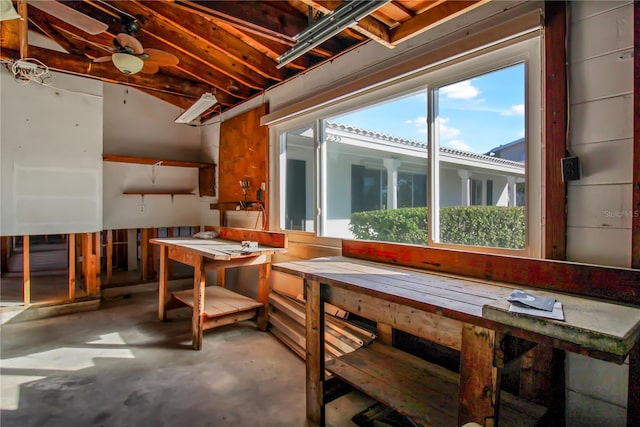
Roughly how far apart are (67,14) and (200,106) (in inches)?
70.6

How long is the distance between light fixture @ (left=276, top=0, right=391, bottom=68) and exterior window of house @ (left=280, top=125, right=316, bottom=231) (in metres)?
1.48

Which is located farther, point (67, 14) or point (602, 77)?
point (67, 14)

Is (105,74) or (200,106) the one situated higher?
(105,74)

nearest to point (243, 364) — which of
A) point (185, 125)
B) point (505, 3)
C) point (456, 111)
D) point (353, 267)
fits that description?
point (353, 267)

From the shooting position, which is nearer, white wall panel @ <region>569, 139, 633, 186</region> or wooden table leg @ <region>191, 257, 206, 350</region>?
white wall panel @ <region>569, 139, 633, 186</region>

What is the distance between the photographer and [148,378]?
106 inches

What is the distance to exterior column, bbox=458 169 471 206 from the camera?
2686 mm

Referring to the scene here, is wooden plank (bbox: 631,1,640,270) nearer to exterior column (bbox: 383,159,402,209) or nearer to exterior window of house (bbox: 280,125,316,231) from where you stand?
exterior window of house (bbox: 280,125,316,231)

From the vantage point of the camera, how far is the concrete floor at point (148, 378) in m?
2.21

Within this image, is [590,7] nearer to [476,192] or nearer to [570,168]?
[570,168]

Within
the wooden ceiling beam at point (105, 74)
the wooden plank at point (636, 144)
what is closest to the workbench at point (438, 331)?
the wooden plank at point (636, 144)

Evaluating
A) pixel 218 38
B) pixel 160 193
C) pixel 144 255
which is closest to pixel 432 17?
pixel 218 38

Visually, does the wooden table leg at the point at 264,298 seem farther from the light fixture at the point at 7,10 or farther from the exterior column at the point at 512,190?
the light fixture at the point at 7,10

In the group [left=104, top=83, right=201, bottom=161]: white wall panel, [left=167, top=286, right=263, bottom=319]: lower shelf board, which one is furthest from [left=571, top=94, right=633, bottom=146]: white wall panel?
[left=104, top=83, right=201, bottom=161]: white wall panel
